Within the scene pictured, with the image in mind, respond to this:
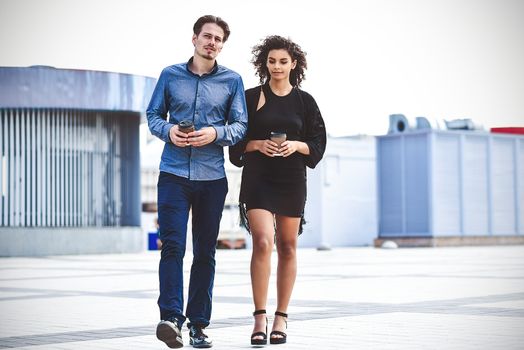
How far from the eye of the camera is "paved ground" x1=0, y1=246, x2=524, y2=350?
581 centimetres

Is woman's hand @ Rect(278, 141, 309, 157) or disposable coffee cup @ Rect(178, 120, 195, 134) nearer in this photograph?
disposable coffee cup @ Rect(178, 120, 195, 134)

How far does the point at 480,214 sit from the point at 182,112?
2880cm

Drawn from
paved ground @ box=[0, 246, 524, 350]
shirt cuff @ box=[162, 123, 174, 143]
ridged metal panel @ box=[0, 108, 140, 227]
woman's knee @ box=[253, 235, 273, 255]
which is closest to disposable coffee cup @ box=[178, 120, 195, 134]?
shirt cuff @ box=[162, 123, 174, 143]

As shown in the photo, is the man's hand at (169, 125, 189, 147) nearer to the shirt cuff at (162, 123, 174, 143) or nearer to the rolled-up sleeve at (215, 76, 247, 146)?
the shirt cuff at (162, 123, 174, 143)

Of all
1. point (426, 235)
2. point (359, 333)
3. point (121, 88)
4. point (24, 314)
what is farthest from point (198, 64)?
point (426, 235)

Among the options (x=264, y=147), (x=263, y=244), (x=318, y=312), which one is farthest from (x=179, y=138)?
(x=318, y=312)

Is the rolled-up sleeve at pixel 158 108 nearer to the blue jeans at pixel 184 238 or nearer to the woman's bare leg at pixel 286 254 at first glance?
the blue jeans at pixel 184 238

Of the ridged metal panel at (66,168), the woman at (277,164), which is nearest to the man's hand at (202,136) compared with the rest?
the woman at (277,164)

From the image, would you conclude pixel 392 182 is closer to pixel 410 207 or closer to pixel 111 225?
pixel 410 207

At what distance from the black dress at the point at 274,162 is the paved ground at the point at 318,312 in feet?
2.80

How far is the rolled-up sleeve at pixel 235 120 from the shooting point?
5723 millimetres

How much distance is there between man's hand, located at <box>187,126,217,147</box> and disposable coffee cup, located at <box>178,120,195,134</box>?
0.03 meters

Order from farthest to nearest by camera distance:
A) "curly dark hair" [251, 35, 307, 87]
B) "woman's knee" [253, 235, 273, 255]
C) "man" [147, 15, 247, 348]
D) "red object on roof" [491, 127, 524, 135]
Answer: "red object on roof" [491, 127, 524, 135]
"curly dark hair" [251, 35, 307, 87]
"woman's knee" [253, 235, 273, 255]
"man" [147, 15, 247, 348]

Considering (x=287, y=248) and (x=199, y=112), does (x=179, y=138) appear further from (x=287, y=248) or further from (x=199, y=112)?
(x=287, y=248)
